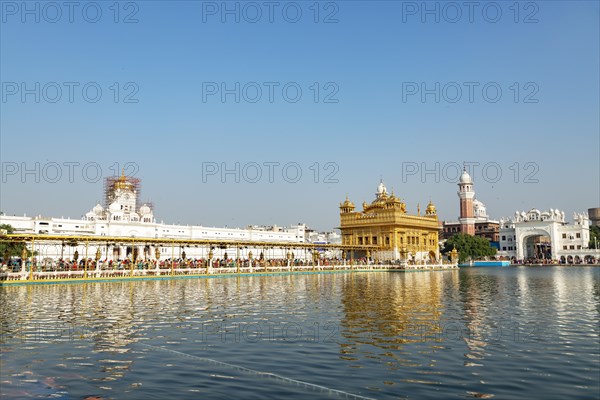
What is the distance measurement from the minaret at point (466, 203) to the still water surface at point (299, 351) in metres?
118

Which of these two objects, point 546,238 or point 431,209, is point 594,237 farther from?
point 431,209

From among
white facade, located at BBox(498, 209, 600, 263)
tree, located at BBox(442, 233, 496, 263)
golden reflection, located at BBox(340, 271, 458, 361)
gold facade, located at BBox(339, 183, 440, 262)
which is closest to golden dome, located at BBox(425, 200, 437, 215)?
gold facade, located at BBox(339, 183, 440, 262)

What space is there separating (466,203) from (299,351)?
13254 centimetres

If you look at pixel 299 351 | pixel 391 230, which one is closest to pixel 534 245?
pixel 391 230

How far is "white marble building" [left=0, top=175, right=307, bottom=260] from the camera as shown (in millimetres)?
86375

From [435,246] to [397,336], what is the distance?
264ft

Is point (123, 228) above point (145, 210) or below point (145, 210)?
below

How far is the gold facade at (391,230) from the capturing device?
8238cm

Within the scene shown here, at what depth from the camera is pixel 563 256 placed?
116875mm

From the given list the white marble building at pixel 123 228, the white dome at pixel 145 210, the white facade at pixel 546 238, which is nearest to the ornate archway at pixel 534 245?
the white facade at pixel 546 238

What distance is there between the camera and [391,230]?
82.4 meters

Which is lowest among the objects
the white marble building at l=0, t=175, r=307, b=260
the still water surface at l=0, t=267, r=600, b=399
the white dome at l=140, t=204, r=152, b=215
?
the still water surface at l=0, t=267, r=600, b=399

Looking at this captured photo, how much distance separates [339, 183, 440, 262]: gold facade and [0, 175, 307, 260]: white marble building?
13.5 metres

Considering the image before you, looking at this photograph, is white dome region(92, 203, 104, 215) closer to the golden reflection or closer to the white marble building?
the white marble building
